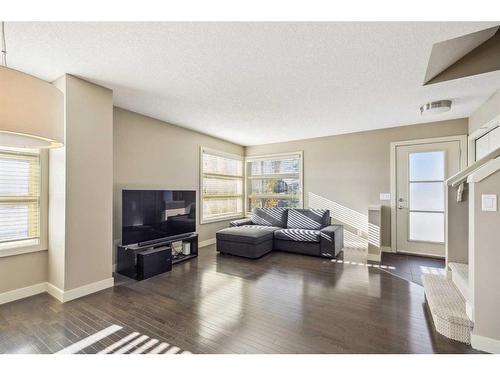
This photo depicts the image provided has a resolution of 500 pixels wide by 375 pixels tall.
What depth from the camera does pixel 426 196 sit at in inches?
174

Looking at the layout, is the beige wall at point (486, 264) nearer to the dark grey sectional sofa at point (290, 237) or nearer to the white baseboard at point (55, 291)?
the dark grey sectional sofa at point (290, 237)

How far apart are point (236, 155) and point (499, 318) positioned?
5306 millimetres

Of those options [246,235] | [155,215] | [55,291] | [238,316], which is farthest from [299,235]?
[55,291]

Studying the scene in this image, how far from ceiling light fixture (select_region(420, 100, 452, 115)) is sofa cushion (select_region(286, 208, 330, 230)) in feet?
7.85

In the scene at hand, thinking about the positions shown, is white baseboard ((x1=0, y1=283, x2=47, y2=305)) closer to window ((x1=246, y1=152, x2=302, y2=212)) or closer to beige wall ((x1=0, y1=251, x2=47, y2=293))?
beige wall ((x1=0, y1=251, x2=47, y2=293))

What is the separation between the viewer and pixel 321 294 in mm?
2773

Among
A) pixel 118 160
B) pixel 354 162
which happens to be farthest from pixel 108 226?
pixel 354 162

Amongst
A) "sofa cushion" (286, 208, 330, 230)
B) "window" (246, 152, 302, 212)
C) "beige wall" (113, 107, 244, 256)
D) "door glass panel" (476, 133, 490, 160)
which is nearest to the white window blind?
"beige wall" (113, 107, 244, 256)

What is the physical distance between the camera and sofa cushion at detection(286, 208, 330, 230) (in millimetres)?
4820

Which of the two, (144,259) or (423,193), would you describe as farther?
(423,193)

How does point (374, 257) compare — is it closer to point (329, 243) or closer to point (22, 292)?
point (329, 243)

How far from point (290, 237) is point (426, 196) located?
2.65 meters
